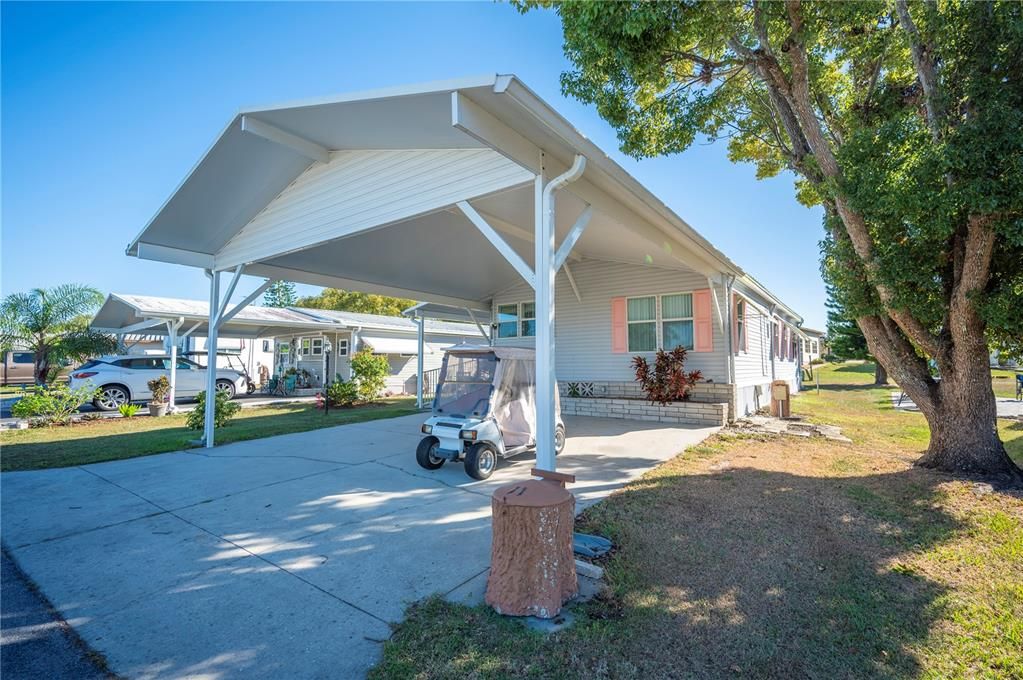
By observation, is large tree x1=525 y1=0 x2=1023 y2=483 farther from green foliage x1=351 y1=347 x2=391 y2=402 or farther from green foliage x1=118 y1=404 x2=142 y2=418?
green foliage x1=118 y1=404 x2=142 y2=418

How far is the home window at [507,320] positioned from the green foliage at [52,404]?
10346mm

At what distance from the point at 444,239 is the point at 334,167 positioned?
2.24 m

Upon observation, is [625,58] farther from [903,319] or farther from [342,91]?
[903,319]

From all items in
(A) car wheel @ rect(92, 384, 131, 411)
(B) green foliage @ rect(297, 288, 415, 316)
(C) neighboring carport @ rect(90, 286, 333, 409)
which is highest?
(B) green foliage @ rect(297, 288, 415, 316)

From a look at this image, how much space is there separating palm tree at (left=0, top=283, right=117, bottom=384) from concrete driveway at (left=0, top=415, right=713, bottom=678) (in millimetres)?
13344

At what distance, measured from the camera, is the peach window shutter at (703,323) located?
9125mm

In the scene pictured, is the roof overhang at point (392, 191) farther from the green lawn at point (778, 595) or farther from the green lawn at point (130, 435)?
the green lawn at point (130, 435)

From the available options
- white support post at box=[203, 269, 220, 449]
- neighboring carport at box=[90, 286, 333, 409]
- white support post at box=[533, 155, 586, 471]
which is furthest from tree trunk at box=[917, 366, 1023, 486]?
neighboring carport at box=[90, 286, 333, 409]

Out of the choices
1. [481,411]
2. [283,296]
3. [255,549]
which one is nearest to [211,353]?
[481,411]

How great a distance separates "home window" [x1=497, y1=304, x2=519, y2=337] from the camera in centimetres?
1231

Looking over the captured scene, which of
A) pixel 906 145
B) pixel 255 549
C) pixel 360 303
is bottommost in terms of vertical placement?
pixel 255 549

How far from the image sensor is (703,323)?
9.17 m

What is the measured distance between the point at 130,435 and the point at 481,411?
26.5ft

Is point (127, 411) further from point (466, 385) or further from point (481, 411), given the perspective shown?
point (481, 411)
